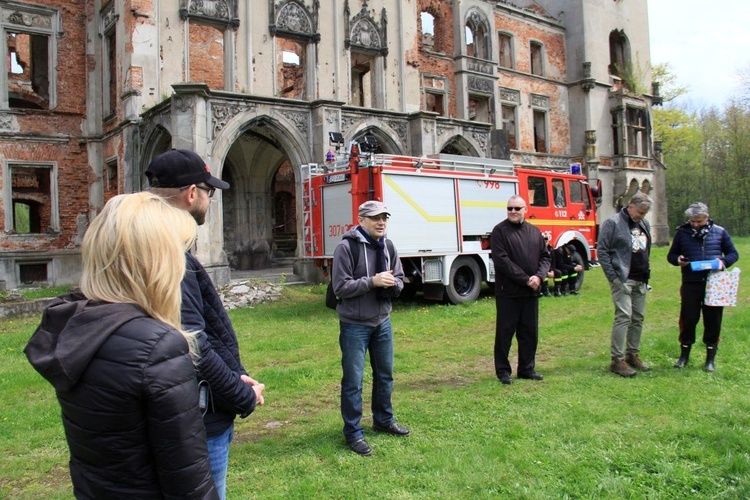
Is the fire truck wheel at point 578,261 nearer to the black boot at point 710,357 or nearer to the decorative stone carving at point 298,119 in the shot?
the black boot at point 710,357

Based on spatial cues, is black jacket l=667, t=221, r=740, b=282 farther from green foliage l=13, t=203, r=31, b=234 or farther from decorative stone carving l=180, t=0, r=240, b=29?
green foliage l=13, t=203, r=31, b=234

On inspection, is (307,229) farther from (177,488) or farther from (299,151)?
(177,488)

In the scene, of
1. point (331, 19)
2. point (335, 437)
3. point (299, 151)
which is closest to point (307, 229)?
point (299, 151)

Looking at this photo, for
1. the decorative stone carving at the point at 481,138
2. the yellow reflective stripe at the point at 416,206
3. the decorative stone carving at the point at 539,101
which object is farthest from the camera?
the decorative stone carving at the point at 539,101

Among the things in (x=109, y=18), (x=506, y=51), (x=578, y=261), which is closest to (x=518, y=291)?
(x=578, y=261)

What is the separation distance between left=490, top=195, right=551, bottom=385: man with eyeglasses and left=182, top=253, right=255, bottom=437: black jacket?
4438 millimetres

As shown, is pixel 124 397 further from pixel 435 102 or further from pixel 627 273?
pixel 435 102

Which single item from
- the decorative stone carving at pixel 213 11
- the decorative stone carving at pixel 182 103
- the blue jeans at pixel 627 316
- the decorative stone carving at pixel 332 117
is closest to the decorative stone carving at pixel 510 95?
the decorative stone carving at pixel 332 117

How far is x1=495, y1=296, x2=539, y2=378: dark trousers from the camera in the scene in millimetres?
6441

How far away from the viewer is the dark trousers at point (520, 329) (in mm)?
6441

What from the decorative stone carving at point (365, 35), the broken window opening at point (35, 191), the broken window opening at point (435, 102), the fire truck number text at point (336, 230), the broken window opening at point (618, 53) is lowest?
the fire truck number text at point (336, 230)

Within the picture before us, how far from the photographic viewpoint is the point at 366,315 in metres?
4.65

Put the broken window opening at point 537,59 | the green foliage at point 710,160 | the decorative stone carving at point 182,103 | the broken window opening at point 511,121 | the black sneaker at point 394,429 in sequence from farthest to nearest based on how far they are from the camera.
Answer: the green foliage at point 710,160, the broken window opening at point 537,59, the broken window opening at point 511,121, the decorative stone carving at point 182,103, the black sneaker at point 394,429

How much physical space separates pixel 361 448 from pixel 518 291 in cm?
289
